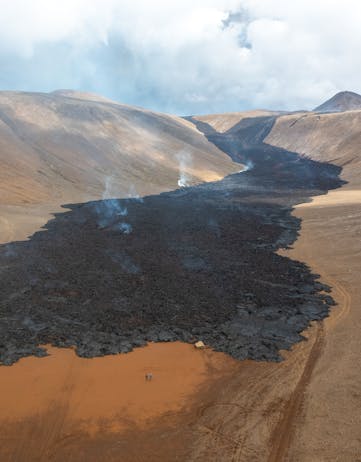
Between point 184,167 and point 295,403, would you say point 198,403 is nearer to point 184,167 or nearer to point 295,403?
point 295,403

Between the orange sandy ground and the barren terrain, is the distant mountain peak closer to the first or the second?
the barren terrain

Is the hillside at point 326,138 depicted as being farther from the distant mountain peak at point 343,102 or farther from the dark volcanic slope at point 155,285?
the distant mountain peak at point 343,102

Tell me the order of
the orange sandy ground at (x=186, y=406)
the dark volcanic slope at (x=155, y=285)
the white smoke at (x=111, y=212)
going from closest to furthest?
the orange sandy ground at (x=186, y=406) < the dark volcanic slope at (x=155, y=285) < the white smoke at (x=111, y=212)

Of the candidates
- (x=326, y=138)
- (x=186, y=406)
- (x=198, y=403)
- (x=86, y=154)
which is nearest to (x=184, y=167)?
(x=86, y=154)

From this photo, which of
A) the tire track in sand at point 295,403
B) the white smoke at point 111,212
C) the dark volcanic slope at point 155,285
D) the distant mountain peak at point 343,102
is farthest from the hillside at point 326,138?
the distant mountain peak at point 343,102

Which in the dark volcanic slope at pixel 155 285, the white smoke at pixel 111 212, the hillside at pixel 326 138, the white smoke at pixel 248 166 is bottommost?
the dark volcanic slope at pixel 155 285

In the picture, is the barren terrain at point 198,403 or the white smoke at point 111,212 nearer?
the barren terrain at point 198,403

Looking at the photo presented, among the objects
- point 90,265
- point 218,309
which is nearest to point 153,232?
point 90,265
